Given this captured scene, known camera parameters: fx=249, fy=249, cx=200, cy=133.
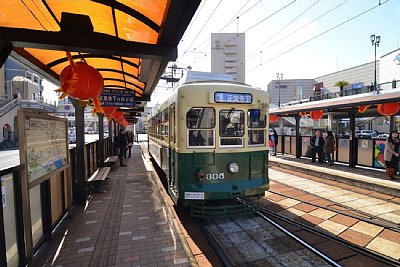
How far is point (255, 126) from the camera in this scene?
5.45 m

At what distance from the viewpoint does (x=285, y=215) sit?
5.35 meters

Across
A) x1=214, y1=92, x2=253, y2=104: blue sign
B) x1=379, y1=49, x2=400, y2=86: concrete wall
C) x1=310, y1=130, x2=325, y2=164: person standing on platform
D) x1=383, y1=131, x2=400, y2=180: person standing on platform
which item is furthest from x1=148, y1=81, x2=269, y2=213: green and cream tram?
x1=379, y1=49, x2=400, y2=86: concrete wall

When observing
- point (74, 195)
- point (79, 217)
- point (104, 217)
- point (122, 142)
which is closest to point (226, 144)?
point (104, 217)

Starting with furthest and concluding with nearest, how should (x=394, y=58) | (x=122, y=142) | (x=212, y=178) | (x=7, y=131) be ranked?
(x=394, y=58)
(x=7, y=131)
(x=122, y=142)
(x=212, y=178)

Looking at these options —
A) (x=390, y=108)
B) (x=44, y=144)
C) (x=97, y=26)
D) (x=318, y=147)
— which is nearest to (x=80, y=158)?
(x=44, y=144)

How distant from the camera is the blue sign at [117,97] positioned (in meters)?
7.95

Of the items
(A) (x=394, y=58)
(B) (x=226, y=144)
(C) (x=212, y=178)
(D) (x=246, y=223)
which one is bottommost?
(D) (x=246, y=223)

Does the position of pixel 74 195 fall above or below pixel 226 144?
below

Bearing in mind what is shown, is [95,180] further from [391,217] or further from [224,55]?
[224,55]

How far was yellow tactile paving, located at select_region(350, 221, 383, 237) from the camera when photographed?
4.45 metres

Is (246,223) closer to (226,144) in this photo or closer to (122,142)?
(226,144)

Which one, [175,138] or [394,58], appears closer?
[175,138]

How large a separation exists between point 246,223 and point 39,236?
3621 millimetres

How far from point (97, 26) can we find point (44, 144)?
2013 mm
